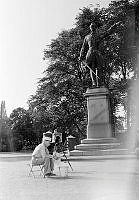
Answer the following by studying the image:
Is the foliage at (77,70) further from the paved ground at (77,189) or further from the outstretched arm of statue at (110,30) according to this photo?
the paved ground at (77,189)

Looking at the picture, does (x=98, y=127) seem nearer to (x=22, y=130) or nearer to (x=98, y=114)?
(x=98, y=114)

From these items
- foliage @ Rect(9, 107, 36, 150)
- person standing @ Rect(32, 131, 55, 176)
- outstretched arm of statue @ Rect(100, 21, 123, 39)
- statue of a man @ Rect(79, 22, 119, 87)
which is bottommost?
person standing @ Rect(32, 131, 55, 176)

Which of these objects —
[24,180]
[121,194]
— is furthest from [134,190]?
[24,180]

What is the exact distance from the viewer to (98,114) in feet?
68.1

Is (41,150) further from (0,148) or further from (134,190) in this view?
(0,148)

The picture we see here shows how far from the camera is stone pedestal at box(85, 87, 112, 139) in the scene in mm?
20391

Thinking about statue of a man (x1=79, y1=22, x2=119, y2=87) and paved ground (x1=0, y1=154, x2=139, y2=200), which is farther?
statue of a man (x1=79, y1=22, x2=119, y2=87)

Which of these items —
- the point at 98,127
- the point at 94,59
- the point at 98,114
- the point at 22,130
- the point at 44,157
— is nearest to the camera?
the point at 44,157

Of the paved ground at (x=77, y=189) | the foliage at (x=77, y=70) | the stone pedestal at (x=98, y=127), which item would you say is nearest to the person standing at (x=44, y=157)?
the paved ground at (x=77, y=189)

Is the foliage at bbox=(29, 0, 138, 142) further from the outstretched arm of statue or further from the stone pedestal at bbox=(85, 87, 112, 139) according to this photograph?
the stone pedestal at bbox=(85, 87, 112, 139)

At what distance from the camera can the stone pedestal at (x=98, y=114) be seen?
2039cm

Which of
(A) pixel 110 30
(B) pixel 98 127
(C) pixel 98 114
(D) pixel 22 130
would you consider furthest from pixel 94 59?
(D) pixel 22 130

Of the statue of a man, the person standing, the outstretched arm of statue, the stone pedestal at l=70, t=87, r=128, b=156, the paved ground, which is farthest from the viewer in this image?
the outstretched arm of statue

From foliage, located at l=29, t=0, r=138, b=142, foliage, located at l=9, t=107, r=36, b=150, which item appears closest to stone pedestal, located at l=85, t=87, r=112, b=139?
foliage, located at l=29, t=0, r=138, b=142
